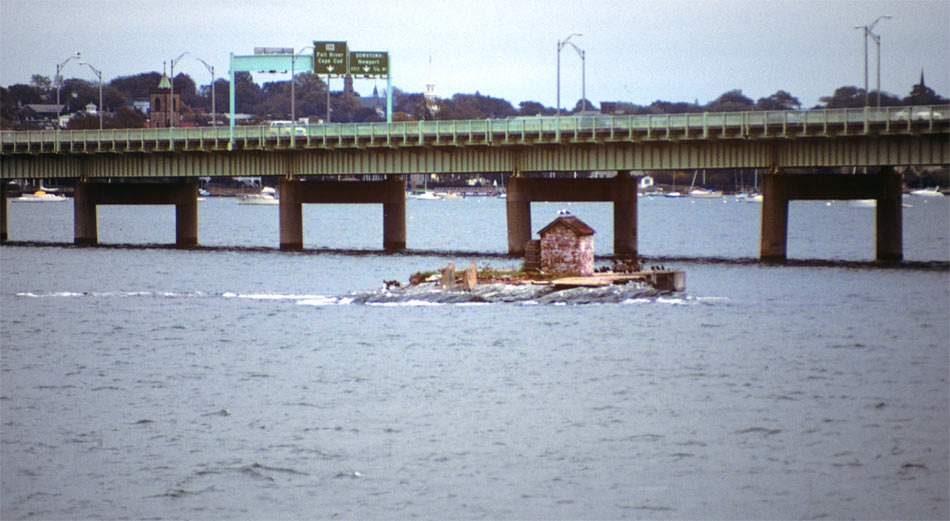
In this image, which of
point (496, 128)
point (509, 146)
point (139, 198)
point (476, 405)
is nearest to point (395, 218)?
point (509, 146)

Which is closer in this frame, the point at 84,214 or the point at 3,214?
the point at 84,214

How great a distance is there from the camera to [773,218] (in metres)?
86.4

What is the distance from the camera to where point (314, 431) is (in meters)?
38.3

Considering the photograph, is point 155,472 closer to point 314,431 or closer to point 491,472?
point 314,431

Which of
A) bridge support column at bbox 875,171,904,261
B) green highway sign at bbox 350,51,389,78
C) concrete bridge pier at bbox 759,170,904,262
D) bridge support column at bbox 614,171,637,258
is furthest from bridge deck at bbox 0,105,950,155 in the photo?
green highway sign at bbox 350,51,389,78

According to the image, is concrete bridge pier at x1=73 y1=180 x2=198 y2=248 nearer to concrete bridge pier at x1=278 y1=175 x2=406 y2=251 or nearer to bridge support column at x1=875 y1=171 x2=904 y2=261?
concrete bridge pier at x1=278 y1=175 x2=406 y2=251

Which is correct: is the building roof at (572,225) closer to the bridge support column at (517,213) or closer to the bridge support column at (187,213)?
the bridge support column at (517,213)

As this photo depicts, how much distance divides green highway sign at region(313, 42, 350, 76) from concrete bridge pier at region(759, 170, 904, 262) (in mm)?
39093

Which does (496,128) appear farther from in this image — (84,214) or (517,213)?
(84,214)

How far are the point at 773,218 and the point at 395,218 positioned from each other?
32115 mm

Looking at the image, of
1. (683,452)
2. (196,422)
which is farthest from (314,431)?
(683,452)

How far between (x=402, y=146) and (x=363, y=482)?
65.2m

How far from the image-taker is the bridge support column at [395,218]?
104 m

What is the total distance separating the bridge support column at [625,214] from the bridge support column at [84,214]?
1790 inches
